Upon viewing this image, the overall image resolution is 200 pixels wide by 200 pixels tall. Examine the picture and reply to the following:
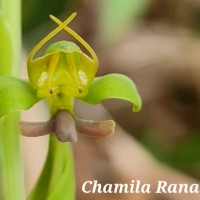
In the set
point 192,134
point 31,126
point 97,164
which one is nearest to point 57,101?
point 31,126

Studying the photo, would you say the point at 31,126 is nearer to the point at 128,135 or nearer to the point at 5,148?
the point at 5,148

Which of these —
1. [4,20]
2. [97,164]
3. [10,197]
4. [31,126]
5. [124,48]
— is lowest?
[97,164]

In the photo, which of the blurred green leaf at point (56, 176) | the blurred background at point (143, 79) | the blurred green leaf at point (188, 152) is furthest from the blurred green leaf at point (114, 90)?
the blurred green leaf at point (188, 152)

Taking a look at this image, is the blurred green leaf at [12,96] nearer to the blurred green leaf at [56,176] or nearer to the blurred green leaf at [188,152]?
the blurred green leaf at [56,176]

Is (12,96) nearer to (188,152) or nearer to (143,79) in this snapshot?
(188,152)

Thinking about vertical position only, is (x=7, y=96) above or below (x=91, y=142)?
above

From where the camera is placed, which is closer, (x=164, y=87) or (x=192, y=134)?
(x=192, y=134)
